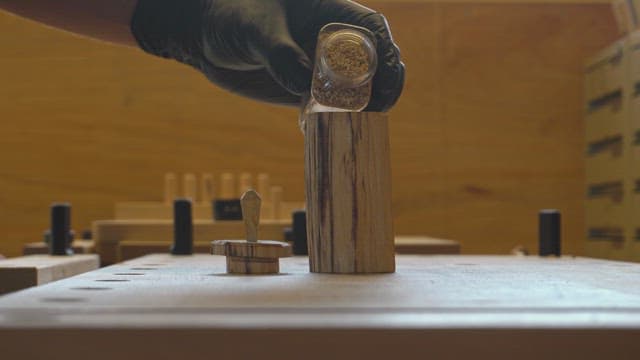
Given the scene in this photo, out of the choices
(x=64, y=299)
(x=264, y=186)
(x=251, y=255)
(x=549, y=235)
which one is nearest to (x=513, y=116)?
(x=264, y=186)

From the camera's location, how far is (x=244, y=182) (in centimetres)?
297

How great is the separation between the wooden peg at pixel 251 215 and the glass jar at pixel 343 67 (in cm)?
13

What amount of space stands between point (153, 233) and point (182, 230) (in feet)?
2.50

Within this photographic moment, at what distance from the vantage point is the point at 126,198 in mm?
3062

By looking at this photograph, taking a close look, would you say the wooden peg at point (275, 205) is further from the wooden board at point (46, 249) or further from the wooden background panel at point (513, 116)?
the wooden background panel at point (513, 116)

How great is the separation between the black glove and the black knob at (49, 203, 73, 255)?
→ 1.45ft

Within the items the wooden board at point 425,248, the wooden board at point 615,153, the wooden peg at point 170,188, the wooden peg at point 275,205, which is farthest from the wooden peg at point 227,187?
the wooden board at point 615,153

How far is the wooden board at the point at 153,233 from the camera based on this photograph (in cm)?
222

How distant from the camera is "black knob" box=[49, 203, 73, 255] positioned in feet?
4.85

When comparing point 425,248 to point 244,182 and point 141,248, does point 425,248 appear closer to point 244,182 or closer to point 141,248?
point 141,248

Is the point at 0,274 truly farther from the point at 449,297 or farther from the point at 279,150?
the point at 279,150

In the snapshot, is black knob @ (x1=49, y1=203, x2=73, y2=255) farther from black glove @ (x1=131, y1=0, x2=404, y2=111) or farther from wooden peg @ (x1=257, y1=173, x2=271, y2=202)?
wooden peg @ (x1=257, y1=173, x2=271, y2=202)

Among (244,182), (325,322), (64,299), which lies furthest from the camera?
(244,182)

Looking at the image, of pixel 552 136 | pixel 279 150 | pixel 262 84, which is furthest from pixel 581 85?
pixel 262 84
